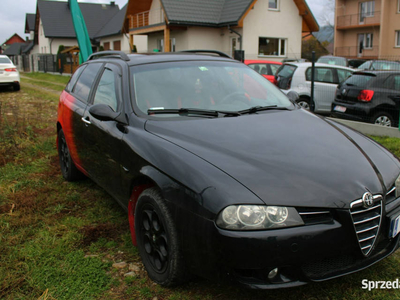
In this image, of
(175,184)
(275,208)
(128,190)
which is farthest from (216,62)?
(275,208)

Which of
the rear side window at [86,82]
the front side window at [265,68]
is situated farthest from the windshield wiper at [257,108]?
the front side window at [265,68]

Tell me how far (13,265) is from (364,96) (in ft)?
25.8

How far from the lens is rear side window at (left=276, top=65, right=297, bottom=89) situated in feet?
39.3

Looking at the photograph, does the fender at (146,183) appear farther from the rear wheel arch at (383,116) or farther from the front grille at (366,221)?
the rear wheel arch at (383,116)

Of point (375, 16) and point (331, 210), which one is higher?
point (375, 16)

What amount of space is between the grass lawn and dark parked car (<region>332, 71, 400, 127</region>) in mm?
5939

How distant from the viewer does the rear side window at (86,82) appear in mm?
4742

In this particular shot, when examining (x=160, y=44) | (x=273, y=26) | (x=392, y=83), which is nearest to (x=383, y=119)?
(x=392, y=83)

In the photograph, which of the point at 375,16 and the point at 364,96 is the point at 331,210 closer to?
the point at 364,96

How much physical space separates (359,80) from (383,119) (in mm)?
1067

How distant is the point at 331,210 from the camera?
2.47 m

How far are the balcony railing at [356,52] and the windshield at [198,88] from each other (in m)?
38.4

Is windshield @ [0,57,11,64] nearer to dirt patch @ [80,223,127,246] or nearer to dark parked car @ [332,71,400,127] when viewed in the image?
dark parked car @ [332,71,400,127]

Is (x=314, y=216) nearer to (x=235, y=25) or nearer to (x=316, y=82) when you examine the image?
(x=316, y=82)
